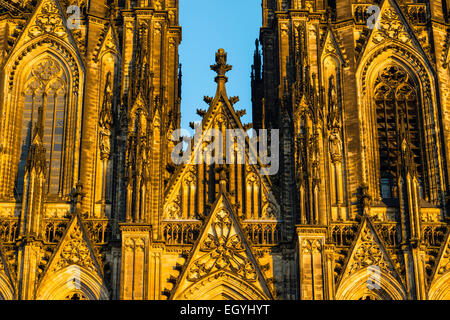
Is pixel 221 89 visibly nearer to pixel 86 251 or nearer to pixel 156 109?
pixel 156 109

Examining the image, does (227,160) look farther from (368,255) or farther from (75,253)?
(75,253)

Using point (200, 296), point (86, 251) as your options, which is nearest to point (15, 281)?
point (86, 251)

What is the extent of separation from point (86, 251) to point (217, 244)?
12.5ft

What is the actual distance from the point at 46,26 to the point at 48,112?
9.97ft

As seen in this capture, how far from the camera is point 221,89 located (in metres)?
44.8

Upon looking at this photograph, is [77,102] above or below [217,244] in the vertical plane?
above

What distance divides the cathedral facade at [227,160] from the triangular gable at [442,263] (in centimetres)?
4

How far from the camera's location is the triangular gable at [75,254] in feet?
134

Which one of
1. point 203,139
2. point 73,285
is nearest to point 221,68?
point 203,139

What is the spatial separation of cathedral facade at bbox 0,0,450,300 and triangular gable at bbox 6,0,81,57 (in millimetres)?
48

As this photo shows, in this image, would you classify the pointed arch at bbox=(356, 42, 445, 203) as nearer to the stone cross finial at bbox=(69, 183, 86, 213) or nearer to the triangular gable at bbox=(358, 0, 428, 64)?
the triangular gable at bbox=(358, 0, 428, 64)

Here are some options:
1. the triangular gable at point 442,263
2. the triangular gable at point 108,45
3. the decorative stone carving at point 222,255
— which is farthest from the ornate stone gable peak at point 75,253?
the triangular gable at point 442,263

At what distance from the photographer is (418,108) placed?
45.3 m

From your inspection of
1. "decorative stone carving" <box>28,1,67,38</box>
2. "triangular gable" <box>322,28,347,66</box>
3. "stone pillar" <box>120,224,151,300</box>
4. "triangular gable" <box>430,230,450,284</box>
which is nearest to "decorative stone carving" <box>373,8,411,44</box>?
"triangular gable" <box>322,28,347,66</box>
